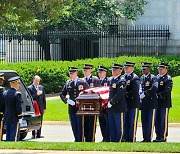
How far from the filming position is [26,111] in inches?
705

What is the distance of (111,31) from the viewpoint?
40219 millimetres

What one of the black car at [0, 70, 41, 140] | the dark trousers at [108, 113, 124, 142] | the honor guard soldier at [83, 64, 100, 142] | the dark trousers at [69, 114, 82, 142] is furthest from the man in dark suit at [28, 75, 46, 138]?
the dark trousers at [108, 113, 124, 142]

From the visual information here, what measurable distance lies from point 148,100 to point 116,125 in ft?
3.93

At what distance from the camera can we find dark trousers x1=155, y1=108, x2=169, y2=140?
1756 centimetres

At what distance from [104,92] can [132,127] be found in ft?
3.30

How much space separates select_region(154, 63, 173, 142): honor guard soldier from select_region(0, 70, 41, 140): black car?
2879mm

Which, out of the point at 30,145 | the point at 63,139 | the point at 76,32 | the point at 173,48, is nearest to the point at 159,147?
the point at 30,145

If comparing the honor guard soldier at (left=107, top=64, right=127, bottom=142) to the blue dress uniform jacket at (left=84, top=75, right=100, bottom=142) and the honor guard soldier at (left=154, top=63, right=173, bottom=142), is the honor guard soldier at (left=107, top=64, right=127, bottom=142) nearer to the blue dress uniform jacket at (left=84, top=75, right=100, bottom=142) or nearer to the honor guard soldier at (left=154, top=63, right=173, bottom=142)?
the blue dress uniform jacket at (left=84, top=75, right=100, bottom=142)

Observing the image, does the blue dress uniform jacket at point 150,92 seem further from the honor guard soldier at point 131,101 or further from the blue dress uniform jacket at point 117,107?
the blue dress uniform jacket at point 117,107

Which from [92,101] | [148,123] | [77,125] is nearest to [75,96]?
[77,125]

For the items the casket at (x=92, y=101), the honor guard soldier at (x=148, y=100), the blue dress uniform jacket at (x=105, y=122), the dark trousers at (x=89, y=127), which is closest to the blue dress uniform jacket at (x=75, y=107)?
the dark trousers at (x=89, y=127)

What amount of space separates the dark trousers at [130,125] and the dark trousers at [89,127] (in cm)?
73

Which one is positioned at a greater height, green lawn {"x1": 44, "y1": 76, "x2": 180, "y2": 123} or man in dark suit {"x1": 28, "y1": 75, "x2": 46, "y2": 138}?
man in dark suit {"x1": 28, "y1": 75, "x2": 46, "y2": 138}

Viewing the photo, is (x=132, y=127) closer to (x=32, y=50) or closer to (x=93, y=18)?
(x=93, y=18)
